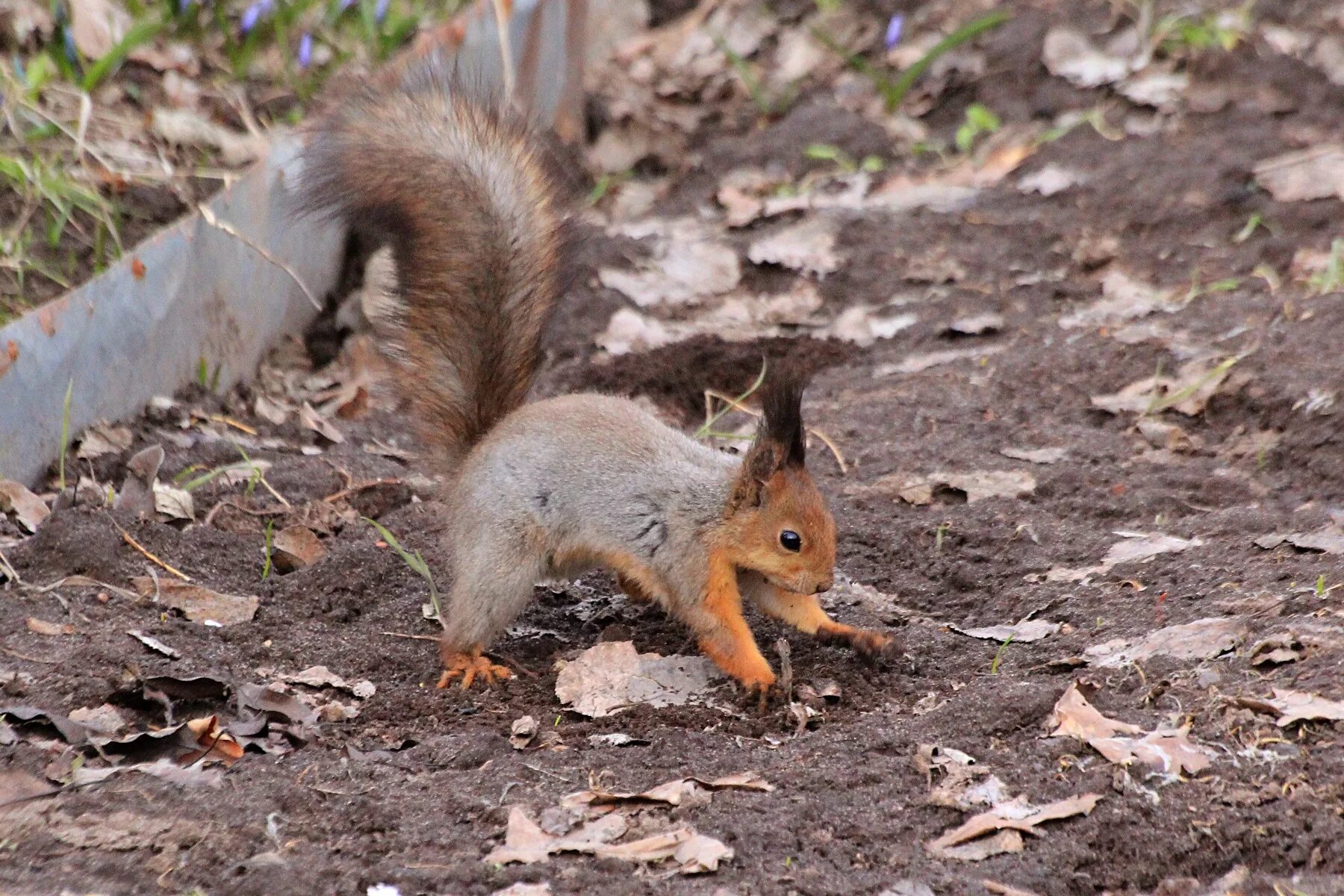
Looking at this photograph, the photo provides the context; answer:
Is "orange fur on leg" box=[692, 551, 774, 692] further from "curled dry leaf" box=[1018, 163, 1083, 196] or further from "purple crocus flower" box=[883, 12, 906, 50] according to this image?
"purple crocus flower" box=[883, 12, 906, 50]

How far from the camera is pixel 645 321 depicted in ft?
18.1

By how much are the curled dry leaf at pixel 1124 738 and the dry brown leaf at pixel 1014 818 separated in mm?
132

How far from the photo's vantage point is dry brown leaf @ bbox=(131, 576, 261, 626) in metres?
3.61

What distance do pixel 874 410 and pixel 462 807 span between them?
7.75 feet

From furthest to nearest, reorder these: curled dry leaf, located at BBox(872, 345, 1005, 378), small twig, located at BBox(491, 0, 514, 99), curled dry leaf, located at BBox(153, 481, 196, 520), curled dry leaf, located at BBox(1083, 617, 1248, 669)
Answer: small twig, located at BBox(491, 0, 514, 99)
curled dry leaf, located at BBox(872, 345, 1005, 378)
curled dry leaf, located at BBox(153, 481, 196, 520)
curled dry leaf, located at BBox(1083, 617, 1248, 669)

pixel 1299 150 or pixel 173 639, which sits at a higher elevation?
pixel 1299 150

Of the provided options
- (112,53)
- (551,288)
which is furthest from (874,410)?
(112,53)

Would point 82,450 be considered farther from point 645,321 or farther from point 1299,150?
point 1299,150

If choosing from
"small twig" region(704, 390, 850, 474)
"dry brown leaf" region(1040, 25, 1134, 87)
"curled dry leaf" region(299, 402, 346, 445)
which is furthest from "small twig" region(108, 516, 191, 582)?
"dry brown leaf" region(1040, 25, 1134, 87)

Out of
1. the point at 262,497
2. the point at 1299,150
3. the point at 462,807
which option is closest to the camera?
the point at 462,807

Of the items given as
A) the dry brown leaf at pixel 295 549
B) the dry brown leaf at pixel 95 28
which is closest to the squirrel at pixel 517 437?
the dry brown leaf at pixel 295 549

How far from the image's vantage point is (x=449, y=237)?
3807mm

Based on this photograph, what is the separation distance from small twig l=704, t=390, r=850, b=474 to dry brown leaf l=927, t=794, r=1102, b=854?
1809 millimetres

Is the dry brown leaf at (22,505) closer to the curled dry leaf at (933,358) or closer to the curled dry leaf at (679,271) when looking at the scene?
the curled dry leaf at (679,271)
